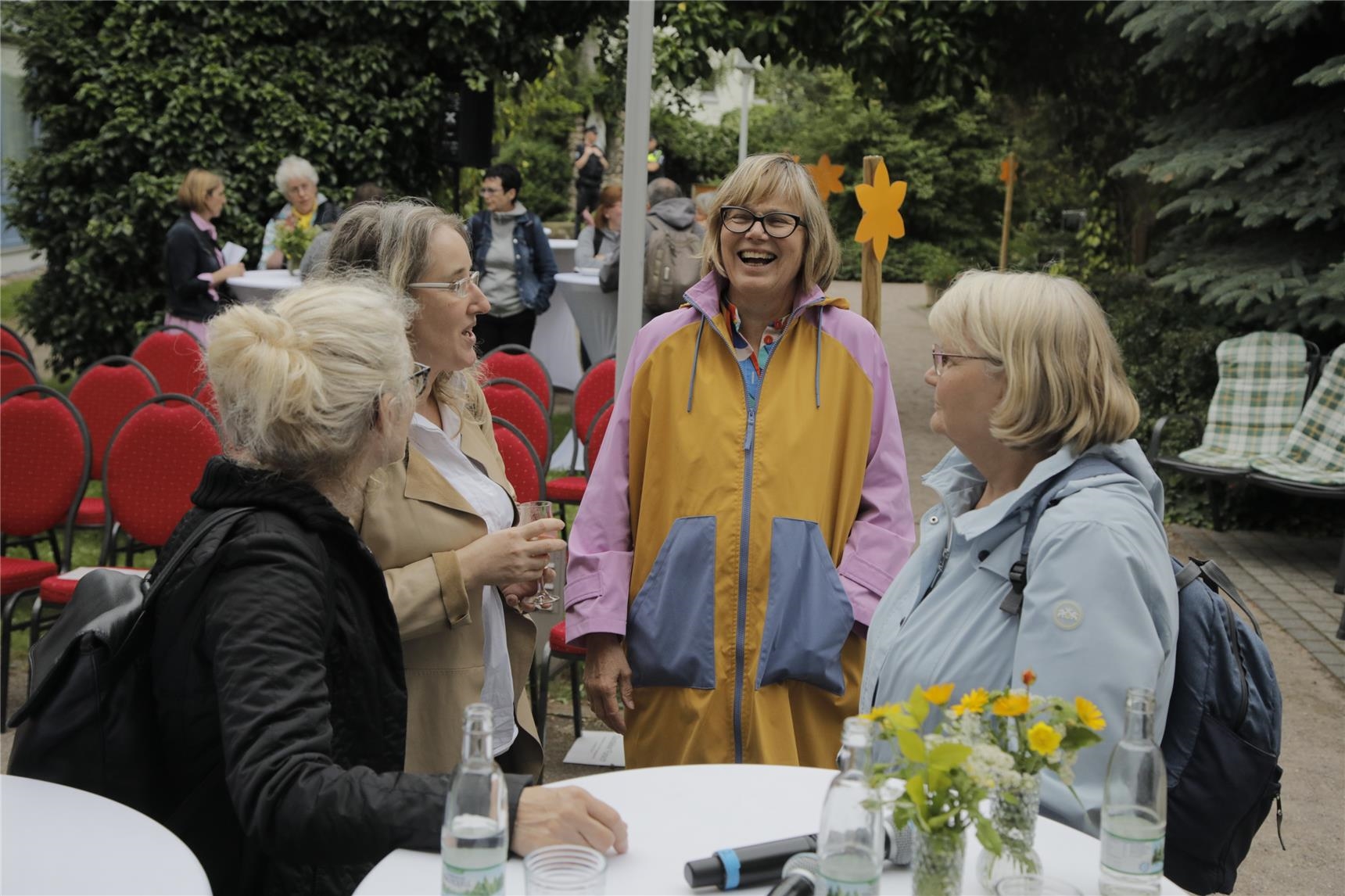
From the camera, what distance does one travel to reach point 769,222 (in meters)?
2.85

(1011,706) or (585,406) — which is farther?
(585,406)

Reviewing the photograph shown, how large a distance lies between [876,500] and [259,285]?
6.61m

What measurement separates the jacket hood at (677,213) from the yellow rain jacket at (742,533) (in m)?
6.26

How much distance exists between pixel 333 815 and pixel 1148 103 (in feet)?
37.1

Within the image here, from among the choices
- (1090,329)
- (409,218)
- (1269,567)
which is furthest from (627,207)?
(1269,567)

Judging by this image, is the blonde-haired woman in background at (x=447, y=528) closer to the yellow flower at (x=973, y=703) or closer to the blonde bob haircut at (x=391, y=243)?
the blonde bob haircut at (x=391, y=243)

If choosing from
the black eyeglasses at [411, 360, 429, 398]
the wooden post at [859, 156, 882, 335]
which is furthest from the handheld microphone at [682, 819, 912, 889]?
the wooden post at [859, 156, 882, 335]

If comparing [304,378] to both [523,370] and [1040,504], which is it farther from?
[523,370]

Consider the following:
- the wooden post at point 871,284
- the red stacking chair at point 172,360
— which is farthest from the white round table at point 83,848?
the red stacking chair at point 172,360

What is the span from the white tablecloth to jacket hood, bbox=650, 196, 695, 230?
1.04 meters

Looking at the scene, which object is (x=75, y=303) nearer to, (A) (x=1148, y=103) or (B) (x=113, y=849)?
(A) (x=1148, y=103)

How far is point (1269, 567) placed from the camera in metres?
7.46

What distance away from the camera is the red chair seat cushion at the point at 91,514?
17.5ft

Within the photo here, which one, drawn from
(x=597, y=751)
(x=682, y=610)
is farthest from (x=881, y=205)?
(x=682, y=610)
